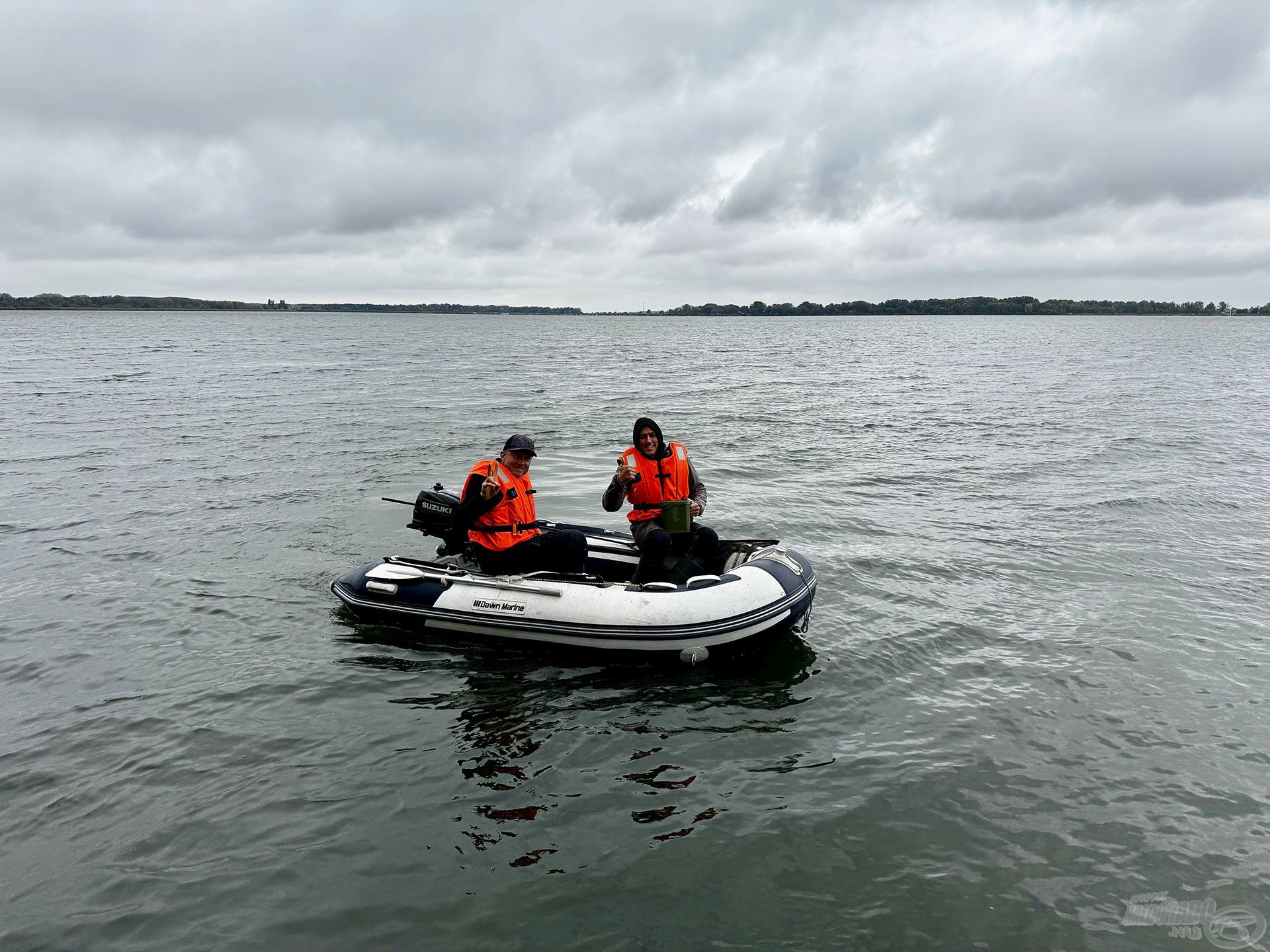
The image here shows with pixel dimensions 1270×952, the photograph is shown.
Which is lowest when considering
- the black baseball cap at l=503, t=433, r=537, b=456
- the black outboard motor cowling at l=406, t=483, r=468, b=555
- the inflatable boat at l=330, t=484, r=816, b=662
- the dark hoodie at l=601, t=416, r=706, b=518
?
the inflatable boat at l=330, t=484, r=816, b=662

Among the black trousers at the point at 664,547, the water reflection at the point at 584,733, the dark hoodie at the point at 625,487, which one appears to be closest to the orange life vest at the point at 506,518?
the dark hoodie at the point at 625,487

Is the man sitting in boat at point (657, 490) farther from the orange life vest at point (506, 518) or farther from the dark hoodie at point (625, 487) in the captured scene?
the orange life vest at point (506, 518)

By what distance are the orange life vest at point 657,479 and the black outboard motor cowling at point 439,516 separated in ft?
6.50

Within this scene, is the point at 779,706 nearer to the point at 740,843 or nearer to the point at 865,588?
the point at 740,843

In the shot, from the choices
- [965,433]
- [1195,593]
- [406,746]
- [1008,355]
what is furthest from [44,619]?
[1008,355]

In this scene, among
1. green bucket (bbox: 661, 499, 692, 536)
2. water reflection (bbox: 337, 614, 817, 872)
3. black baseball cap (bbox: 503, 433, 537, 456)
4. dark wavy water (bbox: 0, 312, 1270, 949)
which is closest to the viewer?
dark wavy water (bbox: 0, 312, 1270, 949)

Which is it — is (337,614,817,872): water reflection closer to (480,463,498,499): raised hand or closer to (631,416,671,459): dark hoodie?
(480,463,498,499): raised hand

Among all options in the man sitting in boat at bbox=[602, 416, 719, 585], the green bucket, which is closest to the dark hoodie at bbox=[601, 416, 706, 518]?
the man sitting in boat at bbox=[602, 416, 719, 585]

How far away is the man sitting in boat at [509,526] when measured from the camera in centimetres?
814

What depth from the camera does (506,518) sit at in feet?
27.3

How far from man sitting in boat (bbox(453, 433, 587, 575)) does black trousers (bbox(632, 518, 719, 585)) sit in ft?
2.12

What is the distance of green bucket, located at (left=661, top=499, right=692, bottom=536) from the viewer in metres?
8.38

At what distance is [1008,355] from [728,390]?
34.2 metres

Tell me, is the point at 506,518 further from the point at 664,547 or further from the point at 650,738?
the point at 650,738
